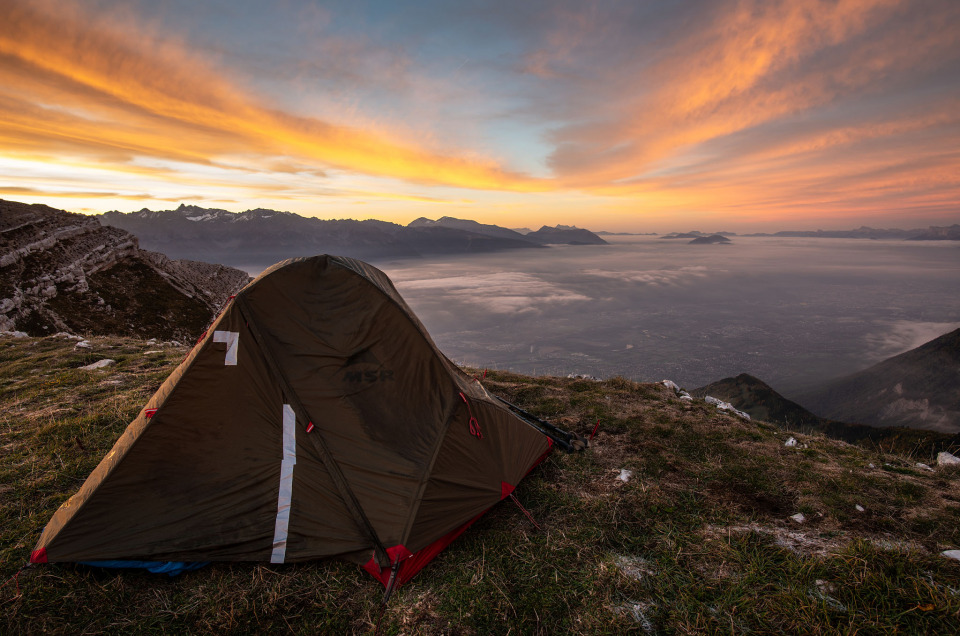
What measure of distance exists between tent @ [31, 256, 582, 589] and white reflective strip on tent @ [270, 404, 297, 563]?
0.01 m

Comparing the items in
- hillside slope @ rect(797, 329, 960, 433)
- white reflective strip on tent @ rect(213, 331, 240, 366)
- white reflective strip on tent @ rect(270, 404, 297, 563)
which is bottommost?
hillside slope @ rect(797, 329, 960, 433)

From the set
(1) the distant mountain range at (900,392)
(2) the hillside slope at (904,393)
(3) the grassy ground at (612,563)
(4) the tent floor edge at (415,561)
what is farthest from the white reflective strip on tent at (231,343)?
(2) the hillside slope at (904,393)

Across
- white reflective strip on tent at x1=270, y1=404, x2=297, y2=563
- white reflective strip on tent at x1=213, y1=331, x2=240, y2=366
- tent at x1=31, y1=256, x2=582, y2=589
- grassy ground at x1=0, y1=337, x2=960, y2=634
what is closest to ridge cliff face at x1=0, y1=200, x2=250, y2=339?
tent at x1=31, y1=256, x2=582, y2=589

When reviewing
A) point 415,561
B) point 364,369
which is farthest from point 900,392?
point 364,369

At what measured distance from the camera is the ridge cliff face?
1068 inches

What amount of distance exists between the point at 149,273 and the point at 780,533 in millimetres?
59496

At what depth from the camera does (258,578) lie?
4.30 m

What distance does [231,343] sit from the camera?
16.1 ft

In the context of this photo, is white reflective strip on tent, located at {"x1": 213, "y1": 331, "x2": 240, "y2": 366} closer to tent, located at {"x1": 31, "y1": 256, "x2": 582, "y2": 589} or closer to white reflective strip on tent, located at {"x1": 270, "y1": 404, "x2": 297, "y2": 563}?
tent, located at {"x1": 31, "y1": 256, "x2": 582, "y2": 589}

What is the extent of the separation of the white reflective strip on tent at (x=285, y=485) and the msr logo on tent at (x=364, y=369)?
2.84 ft

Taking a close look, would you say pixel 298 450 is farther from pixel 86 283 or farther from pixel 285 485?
pixel 86 283

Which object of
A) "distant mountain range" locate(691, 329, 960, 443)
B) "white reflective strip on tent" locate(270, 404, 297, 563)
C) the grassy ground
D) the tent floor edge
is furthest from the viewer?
"distant mountain range" locate(691, 329, 960, 443)

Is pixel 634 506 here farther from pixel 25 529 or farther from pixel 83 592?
pixel 25 529

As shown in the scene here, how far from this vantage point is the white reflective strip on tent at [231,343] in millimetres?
4887
